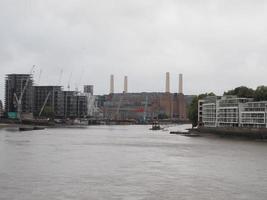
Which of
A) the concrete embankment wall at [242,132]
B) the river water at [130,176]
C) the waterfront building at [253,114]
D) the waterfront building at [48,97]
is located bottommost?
the river water at [130,176]

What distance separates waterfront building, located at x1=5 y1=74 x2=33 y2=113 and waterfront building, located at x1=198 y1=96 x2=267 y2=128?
79.7 meters

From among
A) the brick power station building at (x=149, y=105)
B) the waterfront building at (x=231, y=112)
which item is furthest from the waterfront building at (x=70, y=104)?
the waterfront building at (x=231, y=112)

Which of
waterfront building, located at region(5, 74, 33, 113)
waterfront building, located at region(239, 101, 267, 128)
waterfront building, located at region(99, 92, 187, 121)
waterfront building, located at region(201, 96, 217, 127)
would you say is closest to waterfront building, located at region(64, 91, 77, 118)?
waterfront building, located at region(5, 74, 33, 113)

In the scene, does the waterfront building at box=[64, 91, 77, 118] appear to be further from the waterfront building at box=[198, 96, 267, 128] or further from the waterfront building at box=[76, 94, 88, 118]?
the waterfront building at box=[198, 96, 267, 128]

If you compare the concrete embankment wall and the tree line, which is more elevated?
the tree line

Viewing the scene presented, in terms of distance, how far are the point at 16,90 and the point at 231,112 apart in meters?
92.7

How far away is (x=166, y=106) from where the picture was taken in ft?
632

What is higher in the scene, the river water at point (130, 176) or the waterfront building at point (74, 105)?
the waterfront building at point (74, 105)

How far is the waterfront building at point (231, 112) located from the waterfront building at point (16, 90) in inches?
3138

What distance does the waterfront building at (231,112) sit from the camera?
70750 millimetres

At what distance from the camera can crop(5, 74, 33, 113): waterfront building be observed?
157250 mm

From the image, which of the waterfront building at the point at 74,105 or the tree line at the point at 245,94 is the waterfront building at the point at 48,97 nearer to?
the waterfront building at the point at 74,105

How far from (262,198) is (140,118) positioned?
574ft

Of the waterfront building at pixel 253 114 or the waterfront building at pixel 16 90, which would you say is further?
the waterfront building at pixel 16 90
